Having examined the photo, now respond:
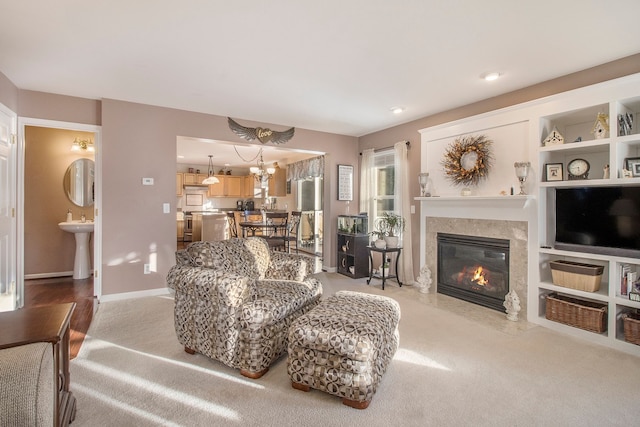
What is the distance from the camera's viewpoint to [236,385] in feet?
6.88

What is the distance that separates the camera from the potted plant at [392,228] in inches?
183

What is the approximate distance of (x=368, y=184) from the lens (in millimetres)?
5574

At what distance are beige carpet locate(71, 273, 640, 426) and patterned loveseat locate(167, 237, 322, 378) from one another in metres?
0.15

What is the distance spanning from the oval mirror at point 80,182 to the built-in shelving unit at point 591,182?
6483 mm

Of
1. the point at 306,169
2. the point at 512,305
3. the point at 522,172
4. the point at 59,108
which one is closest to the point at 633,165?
the point at 522,172

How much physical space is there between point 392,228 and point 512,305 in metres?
1.85

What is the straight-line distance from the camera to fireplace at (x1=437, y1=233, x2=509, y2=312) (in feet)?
12.1

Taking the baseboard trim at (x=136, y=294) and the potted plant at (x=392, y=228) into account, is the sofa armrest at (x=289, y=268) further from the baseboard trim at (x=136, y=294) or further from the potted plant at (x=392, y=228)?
the baseboard trim at (x=136, y=294)

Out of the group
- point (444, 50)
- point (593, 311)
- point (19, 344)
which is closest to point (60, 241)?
point (19, 344)

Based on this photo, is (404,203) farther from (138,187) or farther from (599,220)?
(138,187)

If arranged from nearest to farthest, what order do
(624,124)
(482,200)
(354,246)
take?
(624,124) < (482,200) < (354,246)

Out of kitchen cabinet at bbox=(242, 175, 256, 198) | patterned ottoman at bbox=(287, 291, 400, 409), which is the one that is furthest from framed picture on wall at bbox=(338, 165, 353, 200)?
kitchen cabinet at bbox=(242, 175, 256, 198)

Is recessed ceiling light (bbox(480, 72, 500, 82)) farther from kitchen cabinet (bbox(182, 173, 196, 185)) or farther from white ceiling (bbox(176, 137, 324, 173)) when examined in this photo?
kitchen cabinet (bbox(182, 173, 196, 185))

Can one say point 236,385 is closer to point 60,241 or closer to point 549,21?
point 549,21
